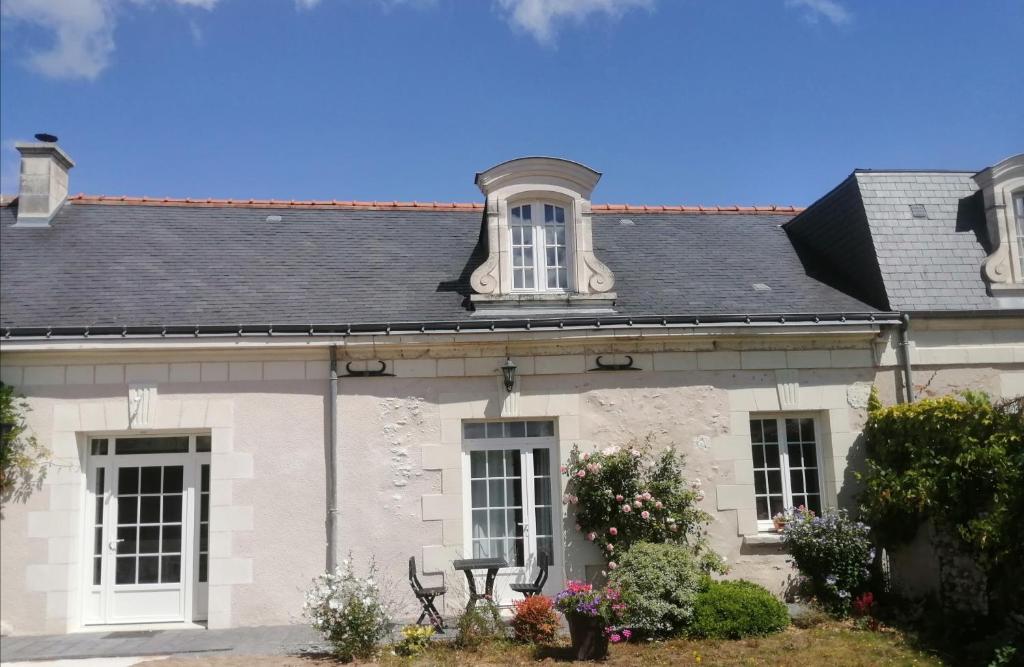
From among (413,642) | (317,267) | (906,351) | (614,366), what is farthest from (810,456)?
(317,267)

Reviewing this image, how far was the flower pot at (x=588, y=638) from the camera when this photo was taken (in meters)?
7.30

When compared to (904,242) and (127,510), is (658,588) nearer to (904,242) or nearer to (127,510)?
(127,510)

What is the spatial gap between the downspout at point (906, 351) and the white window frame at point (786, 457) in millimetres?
1042

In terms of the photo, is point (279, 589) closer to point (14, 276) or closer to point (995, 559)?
point (14, 276)

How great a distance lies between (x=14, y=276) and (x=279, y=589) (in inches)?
192

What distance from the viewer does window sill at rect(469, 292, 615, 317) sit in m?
10.0

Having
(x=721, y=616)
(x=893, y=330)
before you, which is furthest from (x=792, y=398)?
(x=721, y=616)

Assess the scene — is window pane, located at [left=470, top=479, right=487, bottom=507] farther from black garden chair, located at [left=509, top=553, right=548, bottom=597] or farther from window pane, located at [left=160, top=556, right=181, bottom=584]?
window pane, located at [left=160, top=556, right=181, bottom=584]

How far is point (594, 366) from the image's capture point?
9.65 m

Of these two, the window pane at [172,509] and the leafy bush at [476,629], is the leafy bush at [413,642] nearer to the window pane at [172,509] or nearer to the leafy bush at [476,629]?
the leafy bush at [476,629]

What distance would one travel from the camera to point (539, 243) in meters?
10.5

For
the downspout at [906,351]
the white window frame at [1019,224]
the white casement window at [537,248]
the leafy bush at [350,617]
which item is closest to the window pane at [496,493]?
the leafy bush at [350,617]

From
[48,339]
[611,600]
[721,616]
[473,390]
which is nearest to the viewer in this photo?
[611,600]

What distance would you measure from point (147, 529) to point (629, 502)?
5033mm
